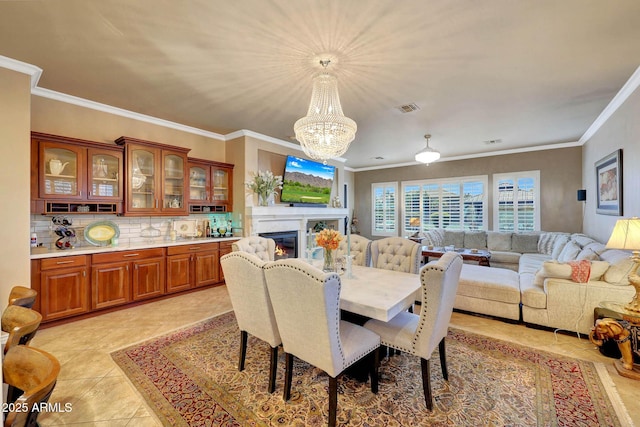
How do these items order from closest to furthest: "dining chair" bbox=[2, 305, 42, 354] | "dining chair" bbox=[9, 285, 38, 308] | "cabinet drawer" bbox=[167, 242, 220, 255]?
"dining chair" bbox=[2, 305, 42, 354], "dining chair" bbox=[9, 285, 38, 308], "cabinet drawer" bbox=[167, 242, 220, 255]

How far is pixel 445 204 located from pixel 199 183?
5931mm

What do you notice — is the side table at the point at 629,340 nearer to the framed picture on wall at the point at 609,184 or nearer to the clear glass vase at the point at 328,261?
the framed picture on wall at the point at 609,184

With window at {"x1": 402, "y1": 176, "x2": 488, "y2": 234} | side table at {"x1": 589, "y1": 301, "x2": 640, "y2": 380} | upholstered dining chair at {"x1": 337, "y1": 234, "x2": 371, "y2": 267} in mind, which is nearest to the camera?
side table at {"x1": 589, "y1": 301, "x2": 640, "y2": 380}

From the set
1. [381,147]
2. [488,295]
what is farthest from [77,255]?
[381,147]

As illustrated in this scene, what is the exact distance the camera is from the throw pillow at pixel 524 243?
18.8ft

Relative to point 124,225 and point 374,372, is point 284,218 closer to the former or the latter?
point 124,225

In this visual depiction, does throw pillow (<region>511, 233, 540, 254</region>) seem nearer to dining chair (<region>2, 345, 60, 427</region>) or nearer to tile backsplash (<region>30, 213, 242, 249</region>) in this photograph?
tile backsplash (<region>30, 213, 242, 249</region>)

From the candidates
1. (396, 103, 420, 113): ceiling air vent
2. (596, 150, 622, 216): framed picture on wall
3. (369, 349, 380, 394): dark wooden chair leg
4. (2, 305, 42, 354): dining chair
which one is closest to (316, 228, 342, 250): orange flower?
(369, 349, 380, 394): dark wooden chair leg

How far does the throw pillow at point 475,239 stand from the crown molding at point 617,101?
2.57 metres

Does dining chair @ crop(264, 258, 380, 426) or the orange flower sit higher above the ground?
the orange flower

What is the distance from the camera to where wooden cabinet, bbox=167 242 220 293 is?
Result: 4.19 meters

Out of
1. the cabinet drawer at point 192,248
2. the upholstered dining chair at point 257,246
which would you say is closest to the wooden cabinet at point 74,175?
the cabinet drawer at point 192,248

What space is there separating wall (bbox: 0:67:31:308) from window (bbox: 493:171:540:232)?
8034mm

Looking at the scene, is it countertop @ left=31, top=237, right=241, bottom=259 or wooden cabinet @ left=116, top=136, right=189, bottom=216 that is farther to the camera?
wooden cabinet @ left=116, top=136, right=189, bottom=216
